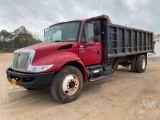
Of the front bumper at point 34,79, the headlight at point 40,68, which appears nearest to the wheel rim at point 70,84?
the front bumper at point 34,79

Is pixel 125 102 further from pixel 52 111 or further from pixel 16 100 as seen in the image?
pixel 16 100

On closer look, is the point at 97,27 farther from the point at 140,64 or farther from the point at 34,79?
the point at 140,64

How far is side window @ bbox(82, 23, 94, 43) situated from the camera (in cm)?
603

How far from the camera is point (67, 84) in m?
5.23

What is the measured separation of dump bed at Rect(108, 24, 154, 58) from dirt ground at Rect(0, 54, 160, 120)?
5.39 feet

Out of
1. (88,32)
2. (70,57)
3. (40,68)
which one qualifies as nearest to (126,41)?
(88,32)

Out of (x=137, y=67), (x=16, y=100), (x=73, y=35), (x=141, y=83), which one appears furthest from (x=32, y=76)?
(x=137, y=67)

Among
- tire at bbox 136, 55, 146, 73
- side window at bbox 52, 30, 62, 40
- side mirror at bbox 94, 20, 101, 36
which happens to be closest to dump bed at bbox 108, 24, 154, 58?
tire at bbox 136, 55, 146, 73

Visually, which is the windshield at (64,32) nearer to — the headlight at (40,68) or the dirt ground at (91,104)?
the headlight at (40,68)

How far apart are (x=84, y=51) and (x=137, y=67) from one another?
4828mm

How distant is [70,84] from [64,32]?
179 centimetres

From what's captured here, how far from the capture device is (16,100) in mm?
5773

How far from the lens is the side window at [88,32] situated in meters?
6.03

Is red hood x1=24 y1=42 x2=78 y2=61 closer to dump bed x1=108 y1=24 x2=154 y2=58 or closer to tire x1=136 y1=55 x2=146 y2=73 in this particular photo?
dump bed x1=108 y1=24 x2=154 y2=58
